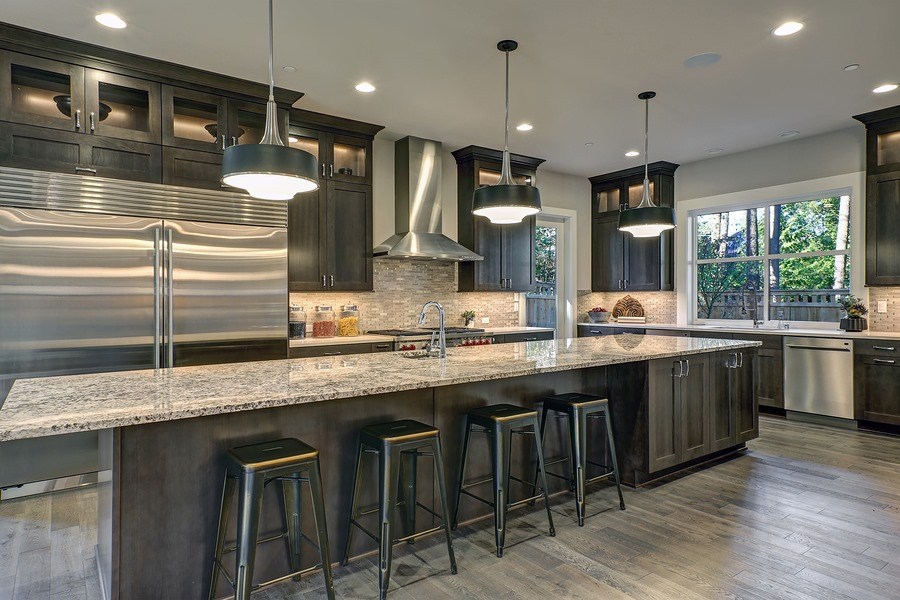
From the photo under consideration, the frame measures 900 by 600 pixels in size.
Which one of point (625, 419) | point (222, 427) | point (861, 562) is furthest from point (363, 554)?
point (861, 562)

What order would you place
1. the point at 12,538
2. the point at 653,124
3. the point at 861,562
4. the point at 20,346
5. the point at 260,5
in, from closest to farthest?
the point at 861,562 → the point at 12,538 → the point at 260,5 → the point at 20,346 → the point at 653,124

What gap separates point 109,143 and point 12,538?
8.04ft

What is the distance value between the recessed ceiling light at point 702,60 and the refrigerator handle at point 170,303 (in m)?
3.88

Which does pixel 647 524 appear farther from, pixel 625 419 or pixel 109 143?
pixel 109 143

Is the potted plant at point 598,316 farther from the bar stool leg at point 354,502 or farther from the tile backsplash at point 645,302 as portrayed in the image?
the bar stool leg at point 354,502

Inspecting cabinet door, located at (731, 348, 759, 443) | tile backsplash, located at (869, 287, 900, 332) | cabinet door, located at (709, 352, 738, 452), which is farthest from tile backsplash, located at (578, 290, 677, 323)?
cabinet door, located at (709, 352, 738, 452)

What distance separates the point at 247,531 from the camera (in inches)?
72.9

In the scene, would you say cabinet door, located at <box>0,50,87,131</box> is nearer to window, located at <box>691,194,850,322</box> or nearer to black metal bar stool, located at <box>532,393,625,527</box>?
black metal bar stool, located at <box>532,393,625,527</box>

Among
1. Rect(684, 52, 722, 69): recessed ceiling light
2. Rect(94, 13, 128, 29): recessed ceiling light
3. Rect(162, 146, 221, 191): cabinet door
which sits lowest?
Rect(162, 146, 221, 191): cabinet door

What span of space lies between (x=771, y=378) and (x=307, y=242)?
191 inches

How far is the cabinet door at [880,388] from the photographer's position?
185 inches

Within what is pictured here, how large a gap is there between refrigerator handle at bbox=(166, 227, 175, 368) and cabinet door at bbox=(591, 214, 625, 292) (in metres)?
5.40

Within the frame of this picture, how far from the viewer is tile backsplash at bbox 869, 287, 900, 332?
5.12 metres

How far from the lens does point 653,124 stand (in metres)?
5.18
